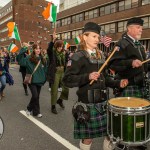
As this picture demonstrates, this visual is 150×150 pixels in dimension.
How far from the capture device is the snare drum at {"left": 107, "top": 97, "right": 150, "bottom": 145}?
308 centimetres

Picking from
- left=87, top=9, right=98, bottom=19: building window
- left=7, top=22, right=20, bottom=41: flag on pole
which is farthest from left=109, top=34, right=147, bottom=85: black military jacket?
left=87, top=9, right=98, bottom=19: building window

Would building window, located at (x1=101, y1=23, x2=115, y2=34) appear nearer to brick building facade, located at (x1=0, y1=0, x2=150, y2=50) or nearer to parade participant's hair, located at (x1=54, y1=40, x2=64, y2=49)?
brick building facade, located at (x1=0, y1=0, x2=150, y2=50)

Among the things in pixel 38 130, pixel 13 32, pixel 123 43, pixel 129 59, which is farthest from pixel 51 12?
pixel 129 59

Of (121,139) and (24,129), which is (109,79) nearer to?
(121,139)

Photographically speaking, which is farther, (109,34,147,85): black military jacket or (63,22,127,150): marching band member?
(109,34,147,85): black military jacket

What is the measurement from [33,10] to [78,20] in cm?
3851

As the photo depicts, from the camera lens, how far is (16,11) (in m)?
85.5

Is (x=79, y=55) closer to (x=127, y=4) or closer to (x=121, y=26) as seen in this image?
(x=127, y=4)

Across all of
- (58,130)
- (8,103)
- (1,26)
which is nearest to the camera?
(58,130)

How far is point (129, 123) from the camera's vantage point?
122 inches

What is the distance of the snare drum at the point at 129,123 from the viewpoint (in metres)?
3.08

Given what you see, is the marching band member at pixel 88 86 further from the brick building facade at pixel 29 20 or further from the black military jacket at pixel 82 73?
the brick building facade at pixel 29 20

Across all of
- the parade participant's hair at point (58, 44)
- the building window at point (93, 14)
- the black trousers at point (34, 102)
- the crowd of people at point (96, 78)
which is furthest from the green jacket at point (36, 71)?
the building window at point (93, 14)

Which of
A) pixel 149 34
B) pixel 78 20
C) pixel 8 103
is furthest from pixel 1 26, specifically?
pixel 8 103
